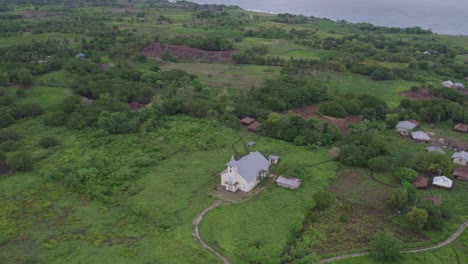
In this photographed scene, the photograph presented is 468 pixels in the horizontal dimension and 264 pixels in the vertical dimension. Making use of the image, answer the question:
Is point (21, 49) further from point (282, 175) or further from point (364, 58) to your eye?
point (364, 58)

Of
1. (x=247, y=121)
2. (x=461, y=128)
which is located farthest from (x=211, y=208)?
(x=461, y=128)

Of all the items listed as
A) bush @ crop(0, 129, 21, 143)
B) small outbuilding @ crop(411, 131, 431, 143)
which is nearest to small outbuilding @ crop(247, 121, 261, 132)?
small outbuilding @ crop(411, 131, 431, 143)

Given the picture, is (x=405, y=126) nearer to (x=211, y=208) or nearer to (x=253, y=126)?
(x=253, y=126)

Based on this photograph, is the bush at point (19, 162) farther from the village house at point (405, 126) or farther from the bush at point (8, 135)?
the village house at point (405, 126)

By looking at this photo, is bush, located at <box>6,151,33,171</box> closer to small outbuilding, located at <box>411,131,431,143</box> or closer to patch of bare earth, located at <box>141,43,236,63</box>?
small outbuilding, located at <box>411,131,431,143</box>

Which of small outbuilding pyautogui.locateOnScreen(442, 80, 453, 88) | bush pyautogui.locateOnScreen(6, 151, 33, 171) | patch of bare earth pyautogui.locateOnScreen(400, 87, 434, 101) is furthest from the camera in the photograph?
small outbuilding pyautogui.locateOnScreen(442, 80, 453, 88)

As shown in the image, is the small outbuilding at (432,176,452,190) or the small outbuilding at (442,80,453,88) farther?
the small outbuilding at (442,80,453,88)

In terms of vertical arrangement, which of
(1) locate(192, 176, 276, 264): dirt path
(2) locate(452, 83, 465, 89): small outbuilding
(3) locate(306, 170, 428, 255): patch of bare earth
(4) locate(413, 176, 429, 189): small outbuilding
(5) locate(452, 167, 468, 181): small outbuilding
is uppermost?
(2) locate(452, 83, 465, 89): small outbuilding
